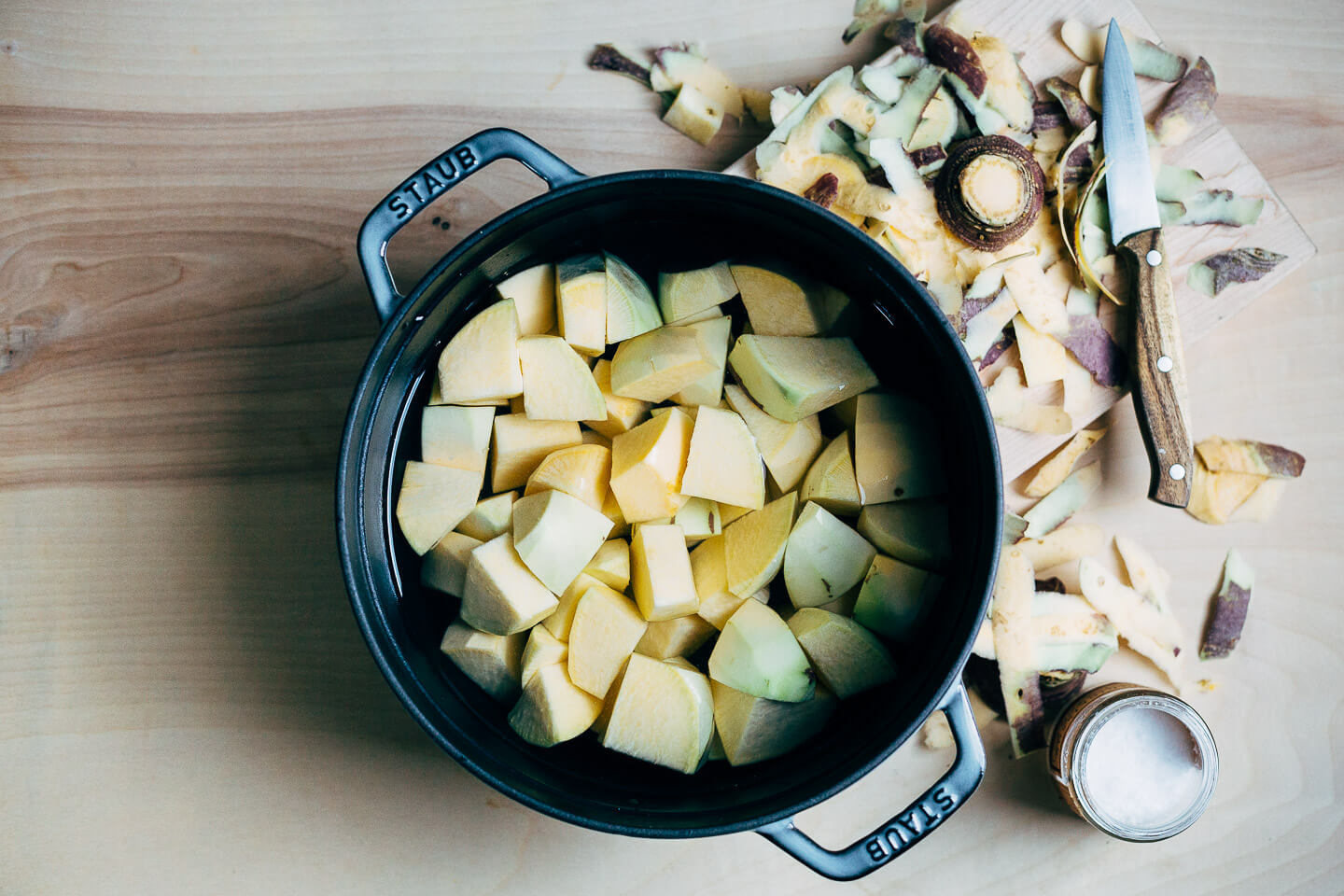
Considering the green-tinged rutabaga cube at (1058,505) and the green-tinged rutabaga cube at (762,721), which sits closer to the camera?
the green-tinged rutabaga cube at (762,721)

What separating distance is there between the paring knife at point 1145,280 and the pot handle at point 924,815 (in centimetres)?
31

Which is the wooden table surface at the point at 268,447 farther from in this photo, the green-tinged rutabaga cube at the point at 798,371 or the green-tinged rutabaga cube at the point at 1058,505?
the green-tinged rutabaga cube at the point at 798,371

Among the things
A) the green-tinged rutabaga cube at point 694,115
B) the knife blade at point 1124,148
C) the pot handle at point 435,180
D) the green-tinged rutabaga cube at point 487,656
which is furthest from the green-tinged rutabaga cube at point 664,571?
the knife blade at point 1124,148

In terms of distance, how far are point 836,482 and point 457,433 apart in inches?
12.2

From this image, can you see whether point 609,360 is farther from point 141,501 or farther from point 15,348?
point 15,348

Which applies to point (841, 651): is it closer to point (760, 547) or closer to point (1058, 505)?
point (760, 547)

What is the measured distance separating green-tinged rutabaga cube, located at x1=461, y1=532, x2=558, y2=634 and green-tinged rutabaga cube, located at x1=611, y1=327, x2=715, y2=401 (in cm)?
16

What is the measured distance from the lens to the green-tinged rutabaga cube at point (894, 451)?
67cm

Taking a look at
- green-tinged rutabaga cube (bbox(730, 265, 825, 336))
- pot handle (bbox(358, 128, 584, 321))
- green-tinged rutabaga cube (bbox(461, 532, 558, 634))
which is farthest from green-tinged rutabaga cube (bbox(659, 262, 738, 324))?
green-tinged rutabaga cube (bbox(461, 532, 558, 634))

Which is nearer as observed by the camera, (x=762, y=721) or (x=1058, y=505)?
(x=762, y=721)

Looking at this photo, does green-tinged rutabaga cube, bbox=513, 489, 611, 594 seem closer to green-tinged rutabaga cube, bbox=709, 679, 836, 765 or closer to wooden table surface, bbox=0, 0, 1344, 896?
green-tinged rutabaga cube, bbox=709, 679, 836, 765

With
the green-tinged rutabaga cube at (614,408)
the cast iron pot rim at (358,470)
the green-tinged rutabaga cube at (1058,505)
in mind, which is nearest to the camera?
the cast iron pot rim at (358,470)

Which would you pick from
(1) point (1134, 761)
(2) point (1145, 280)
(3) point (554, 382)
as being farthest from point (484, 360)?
(1) point (1134, 761)

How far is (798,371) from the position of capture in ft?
2.14
